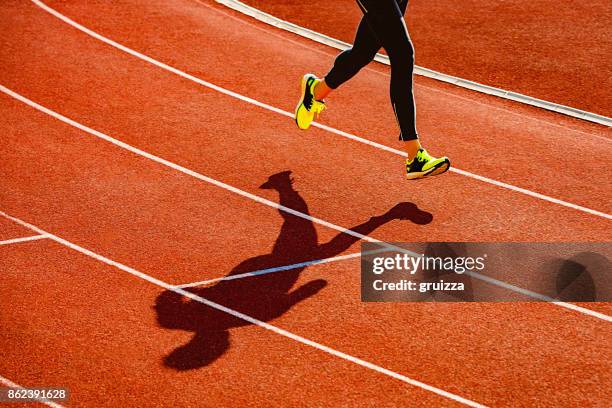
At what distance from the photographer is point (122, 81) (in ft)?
30.2

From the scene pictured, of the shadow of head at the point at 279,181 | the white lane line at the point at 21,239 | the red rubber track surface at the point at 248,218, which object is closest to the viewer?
the red rubber track surface at the point at 248,218

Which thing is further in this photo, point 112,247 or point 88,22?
point 88,22

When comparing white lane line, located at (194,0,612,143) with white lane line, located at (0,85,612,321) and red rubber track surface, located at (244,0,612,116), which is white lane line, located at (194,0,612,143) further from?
white lane line, located at (0,85,612,321)

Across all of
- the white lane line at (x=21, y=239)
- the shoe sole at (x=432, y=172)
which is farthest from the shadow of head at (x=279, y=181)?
the white lane line at (x=21, y=239)

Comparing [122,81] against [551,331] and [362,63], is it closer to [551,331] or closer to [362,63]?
[362,63]

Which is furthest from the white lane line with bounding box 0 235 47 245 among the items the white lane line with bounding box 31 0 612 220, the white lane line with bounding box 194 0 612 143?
the white lane line with bounding box 194 0 612 143

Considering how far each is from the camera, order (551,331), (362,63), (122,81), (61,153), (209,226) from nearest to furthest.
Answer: (551,331), (209,226), (362,63), (61,153), (122,81)

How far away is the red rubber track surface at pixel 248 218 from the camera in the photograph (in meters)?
5.19

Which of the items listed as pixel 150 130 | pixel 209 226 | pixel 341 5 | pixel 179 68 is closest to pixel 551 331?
pixel 209 226

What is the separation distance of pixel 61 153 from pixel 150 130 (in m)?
0.92

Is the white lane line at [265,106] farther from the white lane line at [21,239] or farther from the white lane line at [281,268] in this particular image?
the white lane line at [21,239]
